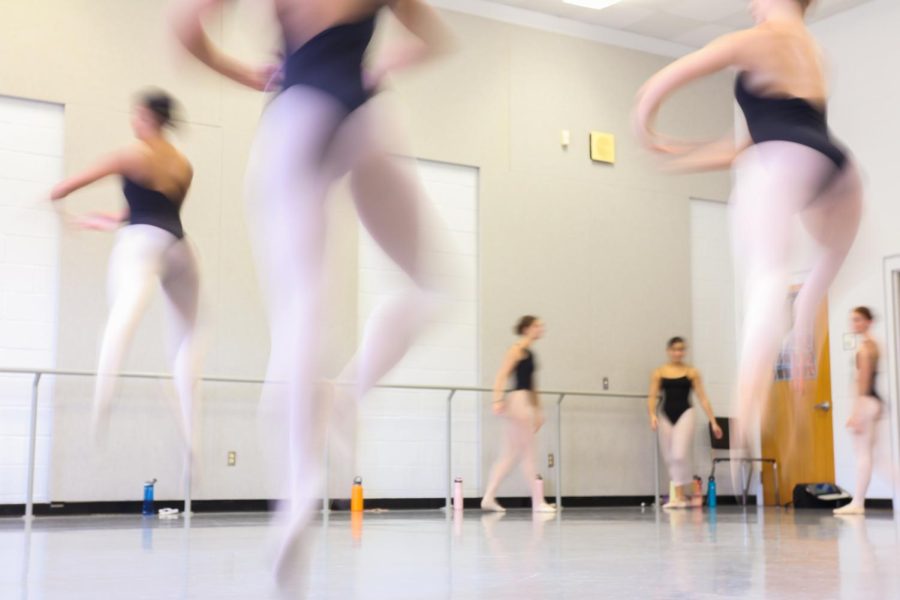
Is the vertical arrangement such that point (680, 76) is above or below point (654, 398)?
above

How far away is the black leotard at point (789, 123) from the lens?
2.87 m

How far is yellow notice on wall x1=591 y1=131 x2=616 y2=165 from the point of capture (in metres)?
12.7

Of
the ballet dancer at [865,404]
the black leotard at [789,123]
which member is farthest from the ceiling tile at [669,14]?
the black leotard at [789,123]

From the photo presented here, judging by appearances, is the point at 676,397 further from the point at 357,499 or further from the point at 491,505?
the point at 357,499

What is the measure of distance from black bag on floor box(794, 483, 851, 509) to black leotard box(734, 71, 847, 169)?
9449mm

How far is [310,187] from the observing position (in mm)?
2006

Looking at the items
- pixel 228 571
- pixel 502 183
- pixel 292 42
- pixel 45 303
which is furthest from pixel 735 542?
pixel 502 183

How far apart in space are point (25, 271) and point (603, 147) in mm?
6810

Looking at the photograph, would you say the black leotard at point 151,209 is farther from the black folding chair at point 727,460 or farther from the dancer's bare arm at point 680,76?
→ the black folding chair at point 727,460

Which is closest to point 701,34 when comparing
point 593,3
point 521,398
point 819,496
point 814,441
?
point 593,3

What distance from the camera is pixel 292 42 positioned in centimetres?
213

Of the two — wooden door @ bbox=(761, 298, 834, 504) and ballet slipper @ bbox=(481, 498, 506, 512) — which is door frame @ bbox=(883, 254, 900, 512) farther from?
ballet slipper @ bbox=(481, 498, 506, 512)

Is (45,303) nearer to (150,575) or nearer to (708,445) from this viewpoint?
(150,575)

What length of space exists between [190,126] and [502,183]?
3.60m
